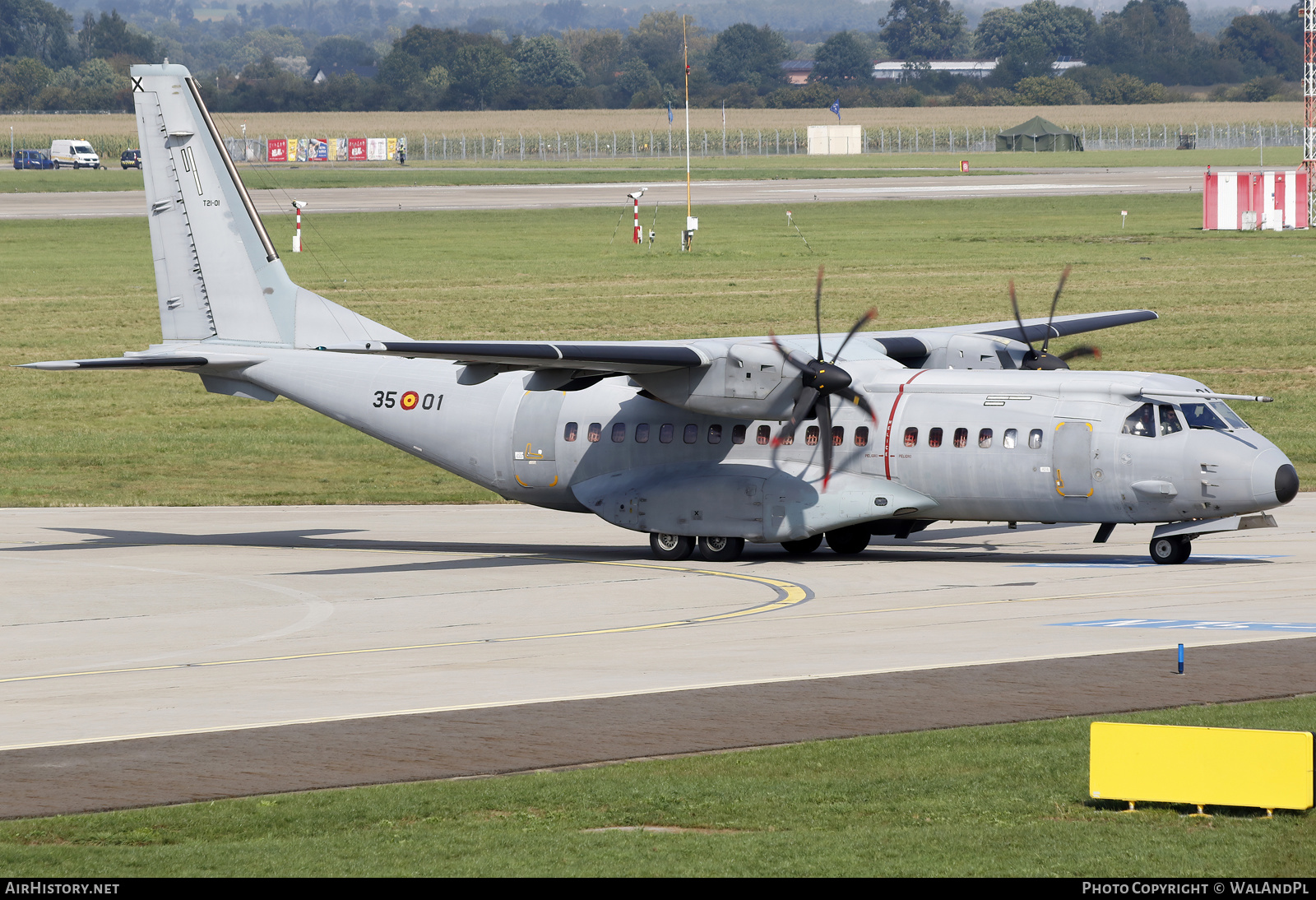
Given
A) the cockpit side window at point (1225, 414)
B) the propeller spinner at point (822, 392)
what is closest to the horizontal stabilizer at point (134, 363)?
the propeller spinner at point (822, 392)

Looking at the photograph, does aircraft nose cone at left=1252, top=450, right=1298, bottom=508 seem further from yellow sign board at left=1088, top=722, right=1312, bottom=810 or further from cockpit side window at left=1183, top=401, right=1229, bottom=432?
yellow sign board at left=1088, top=722, right=1312, bottom=810

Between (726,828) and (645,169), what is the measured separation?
15560cm

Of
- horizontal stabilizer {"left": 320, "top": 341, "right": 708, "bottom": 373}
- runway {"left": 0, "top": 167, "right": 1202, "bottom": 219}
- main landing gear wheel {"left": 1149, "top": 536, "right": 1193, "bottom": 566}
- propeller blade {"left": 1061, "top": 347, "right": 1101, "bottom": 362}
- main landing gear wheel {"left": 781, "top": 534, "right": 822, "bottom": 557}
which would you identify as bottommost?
main landing gear wheel {"left": 781, "top": 534, "right": 822, "bottom": 557}

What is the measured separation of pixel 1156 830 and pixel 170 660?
12503 mm

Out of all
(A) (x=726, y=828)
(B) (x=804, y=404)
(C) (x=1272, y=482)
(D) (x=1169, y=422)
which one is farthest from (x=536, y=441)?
(A) (x=726, y=828)

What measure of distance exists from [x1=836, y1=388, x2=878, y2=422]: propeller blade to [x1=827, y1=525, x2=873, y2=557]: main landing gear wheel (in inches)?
94.1

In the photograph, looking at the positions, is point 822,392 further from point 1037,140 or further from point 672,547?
point 1037,140

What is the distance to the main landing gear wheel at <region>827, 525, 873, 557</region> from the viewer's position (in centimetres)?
3023

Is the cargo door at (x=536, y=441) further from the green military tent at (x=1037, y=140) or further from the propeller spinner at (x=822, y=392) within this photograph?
the green military tent at (x=1037, y=140)

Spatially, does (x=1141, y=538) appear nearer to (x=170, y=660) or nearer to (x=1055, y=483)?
(x=1055, y=483)

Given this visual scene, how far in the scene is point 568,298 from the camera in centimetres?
6912

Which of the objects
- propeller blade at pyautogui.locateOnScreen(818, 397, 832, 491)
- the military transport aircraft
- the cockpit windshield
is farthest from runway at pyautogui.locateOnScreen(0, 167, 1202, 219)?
the cockpit windshield

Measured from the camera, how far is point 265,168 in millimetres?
167625

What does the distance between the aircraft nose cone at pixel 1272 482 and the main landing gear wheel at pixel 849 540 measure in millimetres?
6758
